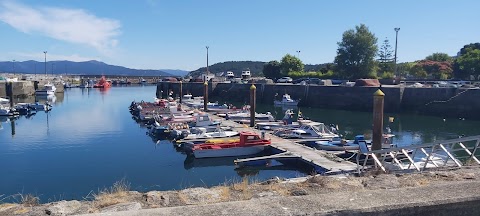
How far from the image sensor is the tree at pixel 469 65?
7025 cm

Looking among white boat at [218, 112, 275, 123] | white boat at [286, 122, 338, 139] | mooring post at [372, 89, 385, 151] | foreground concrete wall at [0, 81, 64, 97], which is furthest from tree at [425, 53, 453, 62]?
foreground concrete wall at [0, 81, 64, 97]

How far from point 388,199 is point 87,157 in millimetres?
24636

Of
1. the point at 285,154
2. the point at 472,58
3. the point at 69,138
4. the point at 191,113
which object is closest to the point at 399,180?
the point at 285,154

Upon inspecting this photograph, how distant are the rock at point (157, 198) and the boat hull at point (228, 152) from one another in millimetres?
18384

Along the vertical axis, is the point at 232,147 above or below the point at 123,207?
below

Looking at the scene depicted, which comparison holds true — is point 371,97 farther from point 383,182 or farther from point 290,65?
point 383,182

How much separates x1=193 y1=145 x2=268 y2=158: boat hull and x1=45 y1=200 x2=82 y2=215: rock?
18.9 meters

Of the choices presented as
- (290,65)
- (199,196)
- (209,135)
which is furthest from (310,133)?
(290,65)

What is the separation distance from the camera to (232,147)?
960 inches

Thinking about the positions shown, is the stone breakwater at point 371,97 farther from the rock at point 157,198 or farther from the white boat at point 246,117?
the rock at point 157,198

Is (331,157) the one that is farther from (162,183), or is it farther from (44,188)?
(44,188)

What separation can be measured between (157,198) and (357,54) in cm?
7708

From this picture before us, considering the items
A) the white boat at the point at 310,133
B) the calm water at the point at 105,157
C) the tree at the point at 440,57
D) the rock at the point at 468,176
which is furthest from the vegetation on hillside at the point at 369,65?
the rock at the point at 468,176

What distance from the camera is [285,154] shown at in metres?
22.6
